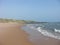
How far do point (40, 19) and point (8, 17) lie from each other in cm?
35

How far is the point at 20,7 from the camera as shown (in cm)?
156

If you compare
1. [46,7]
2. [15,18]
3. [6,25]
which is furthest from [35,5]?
[6,25]

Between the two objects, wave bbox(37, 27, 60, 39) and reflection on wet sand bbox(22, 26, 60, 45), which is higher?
wave bbox(37, 27, 60, 39)

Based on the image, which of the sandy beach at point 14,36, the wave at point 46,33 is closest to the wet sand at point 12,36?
the sandy beach at point 14,36

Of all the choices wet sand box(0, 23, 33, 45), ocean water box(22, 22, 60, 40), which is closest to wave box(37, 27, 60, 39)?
ocean water box(22, 22, 60, 40)

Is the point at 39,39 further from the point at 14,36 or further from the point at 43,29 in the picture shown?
the point at 14,36

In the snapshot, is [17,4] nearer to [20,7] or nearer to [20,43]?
[20,7]

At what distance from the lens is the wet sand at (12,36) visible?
154cm

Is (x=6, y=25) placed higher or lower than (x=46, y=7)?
lower

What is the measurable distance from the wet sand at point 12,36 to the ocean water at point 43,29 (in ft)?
0.22

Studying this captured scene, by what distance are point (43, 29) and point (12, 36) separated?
0.35 metres

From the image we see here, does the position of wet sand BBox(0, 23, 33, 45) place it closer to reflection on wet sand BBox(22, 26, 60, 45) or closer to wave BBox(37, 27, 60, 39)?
reflection on wet sand BBox(22, 26, 60, 45)

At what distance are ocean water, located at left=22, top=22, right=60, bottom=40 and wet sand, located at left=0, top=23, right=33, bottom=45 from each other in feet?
0.22

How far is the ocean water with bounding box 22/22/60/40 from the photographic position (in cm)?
151
